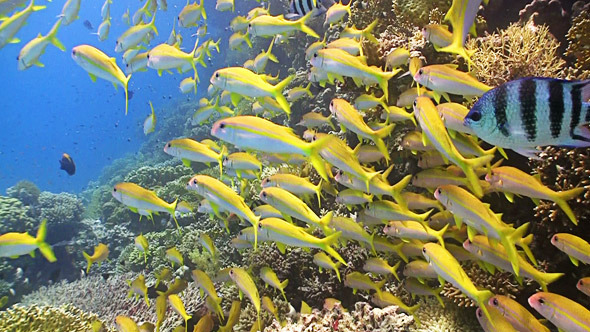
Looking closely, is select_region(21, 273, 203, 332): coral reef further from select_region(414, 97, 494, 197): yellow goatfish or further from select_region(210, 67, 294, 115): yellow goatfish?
select_region(414, 97, 494, 197): yellow goatfish

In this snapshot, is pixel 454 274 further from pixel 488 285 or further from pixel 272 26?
pixel 272 26

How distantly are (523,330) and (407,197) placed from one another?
160cm

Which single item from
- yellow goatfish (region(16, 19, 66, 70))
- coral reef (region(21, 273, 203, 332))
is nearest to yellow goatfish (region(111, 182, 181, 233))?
coral reef (region(21, 273, 203, 332))

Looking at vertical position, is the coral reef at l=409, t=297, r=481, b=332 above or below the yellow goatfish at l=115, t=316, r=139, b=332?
below

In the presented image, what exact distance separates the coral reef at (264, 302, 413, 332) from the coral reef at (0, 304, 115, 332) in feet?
11.5

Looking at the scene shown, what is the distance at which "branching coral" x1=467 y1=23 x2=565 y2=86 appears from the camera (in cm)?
441

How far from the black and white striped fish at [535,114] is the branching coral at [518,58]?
3.12 meters

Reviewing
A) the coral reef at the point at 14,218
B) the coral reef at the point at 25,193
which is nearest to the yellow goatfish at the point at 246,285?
the coral reef at the point at 14,218

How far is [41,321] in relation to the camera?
5617 millimetres

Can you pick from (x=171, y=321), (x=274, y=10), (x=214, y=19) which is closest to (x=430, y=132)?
(x=171, y=321)

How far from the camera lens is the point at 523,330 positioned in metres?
2.67

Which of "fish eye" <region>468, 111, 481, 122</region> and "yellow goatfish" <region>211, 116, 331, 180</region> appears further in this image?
"yellow goatfish" <region>211, 116, 331, 180</region>

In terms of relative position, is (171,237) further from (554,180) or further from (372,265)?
(554,180)

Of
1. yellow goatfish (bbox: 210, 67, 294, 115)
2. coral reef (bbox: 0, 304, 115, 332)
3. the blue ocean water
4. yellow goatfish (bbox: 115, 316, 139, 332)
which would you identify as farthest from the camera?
the blue ocean water
